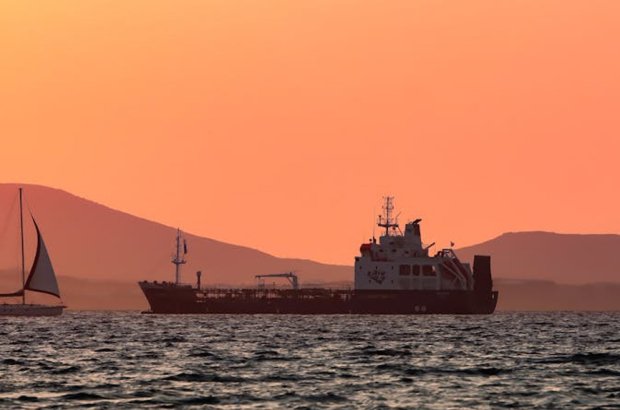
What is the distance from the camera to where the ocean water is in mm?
59312

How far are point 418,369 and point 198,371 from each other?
35.2ft

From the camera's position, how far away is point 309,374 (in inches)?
2854

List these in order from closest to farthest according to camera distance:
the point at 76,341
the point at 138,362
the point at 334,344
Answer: the point at 138,362
the point at 334,344
the point at 76,341

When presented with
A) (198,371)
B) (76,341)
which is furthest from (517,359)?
(76,341)

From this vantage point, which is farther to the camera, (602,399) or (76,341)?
(76,341)

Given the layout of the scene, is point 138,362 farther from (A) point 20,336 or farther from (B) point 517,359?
(A) point 20,336

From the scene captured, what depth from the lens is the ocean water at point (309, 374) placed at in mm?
59312

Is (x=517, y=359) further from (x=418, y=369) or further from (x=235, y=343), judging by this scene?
(x=235, y=343)

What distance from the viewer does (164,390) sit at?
6325 cm

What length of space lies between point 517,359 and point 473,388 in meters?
22.4

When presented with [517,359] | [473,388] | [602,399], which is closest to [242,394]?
[473,388]

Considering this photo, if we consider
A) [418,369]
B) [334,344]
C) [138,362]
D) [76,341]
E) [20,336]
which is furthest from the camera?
[20,336]

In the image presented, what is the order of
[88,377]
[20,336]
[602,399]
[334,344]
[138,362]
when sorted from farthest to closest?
[20,336], [334,344], [138,362], [88,377], [602,399]

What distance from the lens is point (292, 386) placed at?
65.5 meters
